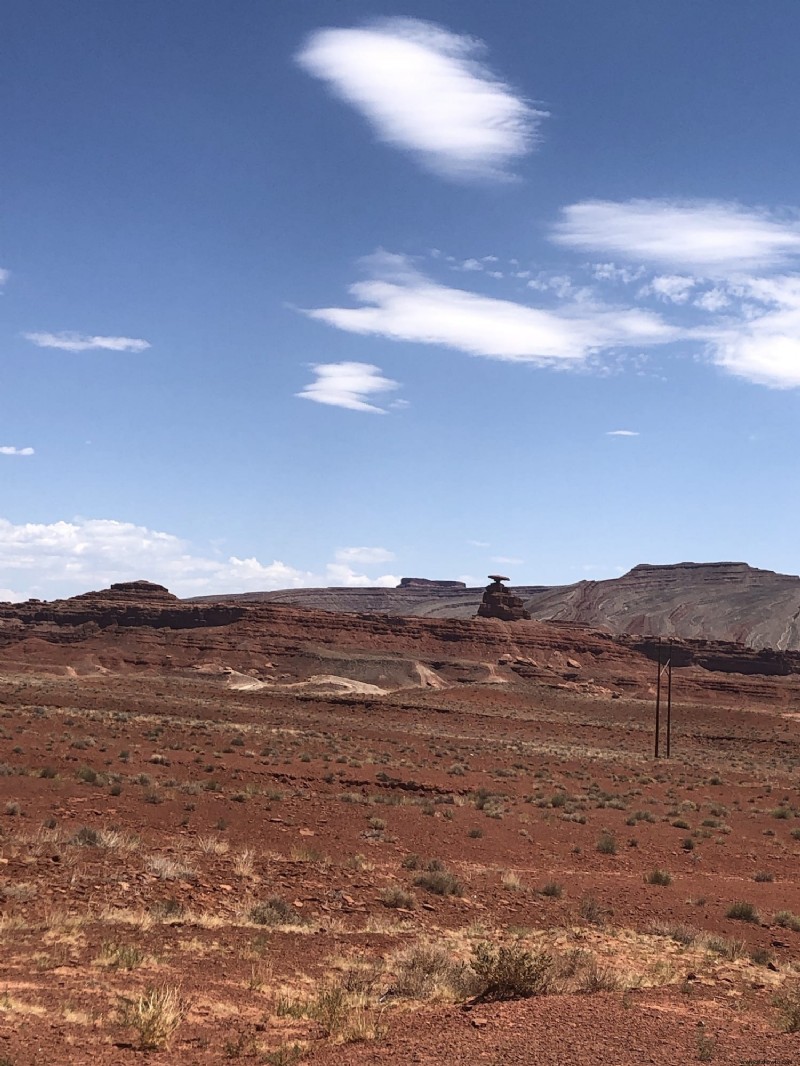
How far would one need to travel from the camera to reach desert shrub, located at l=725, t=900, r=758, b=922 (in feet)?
→ 46.3

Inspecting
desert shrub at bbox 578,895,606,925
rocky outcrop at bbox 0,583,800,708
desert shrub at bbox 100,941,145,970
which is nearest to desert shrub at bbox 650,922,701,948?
desert shrub at bbox 578,895,606,925

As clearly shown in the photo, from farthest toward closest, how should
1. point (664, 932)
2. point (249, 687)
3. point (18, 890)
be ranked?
point (249, 687)
point (664, 932)
point (18, 890)

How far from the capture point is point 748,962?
11.5 meters

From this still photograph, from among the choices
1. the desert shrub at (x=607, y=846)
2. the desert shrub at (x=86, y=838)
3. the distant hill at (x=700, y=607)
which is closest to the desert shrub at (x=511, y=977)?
the desert shrub at (x=86, y=838)

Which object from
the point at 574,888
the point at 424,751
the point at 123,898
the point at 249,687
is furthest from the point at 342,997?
the point at 249,687

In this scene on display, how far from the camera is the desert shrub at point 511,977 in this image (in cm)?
857

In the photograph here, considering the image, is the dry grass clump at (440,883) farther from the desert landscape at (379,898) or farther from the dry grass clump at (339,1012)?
the dry grass clump at (339,1012)

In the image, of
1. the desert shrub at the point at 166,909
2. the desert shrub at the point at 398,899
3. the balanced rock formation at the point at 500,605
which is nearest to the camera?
the desert shrub at the point at 166,909

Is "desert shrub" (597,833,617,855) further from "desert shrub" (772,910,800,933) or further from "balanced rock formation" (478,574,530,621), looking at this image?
"balanced rock formation" (478,574,530,621)

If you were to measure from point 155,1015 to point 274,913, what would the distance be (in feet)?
15.1

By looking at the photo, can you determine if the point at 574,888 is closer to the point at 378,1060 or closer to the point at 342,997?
the point at 342,997

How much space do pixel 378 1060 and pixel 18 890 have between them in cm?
641

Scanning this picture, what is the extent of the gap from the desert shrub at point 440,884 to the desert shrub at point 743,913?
4295 mm

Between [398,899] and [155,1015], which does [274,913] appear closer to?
[398,899]
